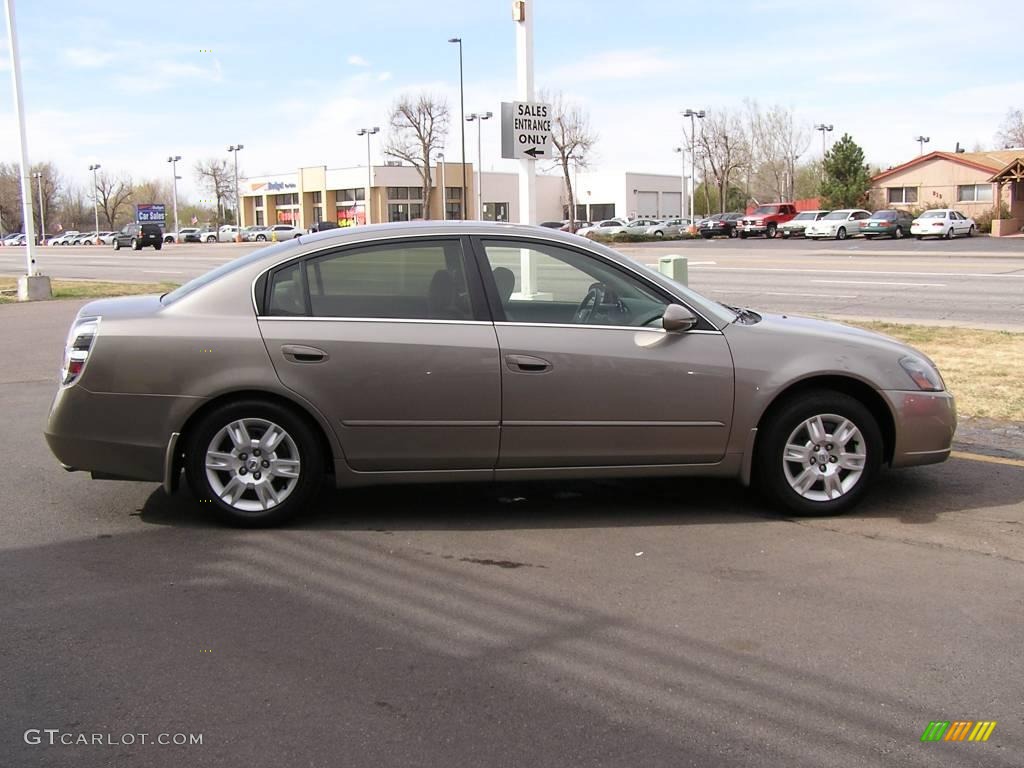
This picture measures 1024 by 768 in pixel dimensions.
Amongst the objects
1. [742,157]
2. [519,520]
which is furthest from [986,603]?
[742,157]

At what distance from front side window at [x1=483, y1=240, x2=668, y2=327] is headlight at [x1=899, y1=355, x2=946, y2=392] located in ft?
4.65

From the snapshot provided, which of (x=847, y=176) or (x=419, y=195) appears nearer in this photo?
(x=847, y=176)

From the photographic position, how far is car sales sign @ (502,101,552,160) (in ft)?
43.6

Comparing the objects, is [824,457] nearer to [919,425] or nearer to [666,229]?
[919,425]

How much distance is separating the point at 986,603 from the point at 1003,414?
3968 millimetres

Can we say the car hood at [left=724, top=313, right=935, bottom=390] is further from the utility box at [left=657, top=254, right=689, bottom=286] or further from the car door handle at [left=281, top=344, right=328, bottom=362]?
the utility box at [left=657, top=254, right=689, bottom=286]

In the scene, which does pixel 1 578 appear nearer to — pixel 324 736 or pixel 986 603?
pixel 324 736

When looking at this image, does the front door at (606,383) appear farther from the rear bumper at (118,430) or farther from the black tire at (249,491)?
the rear bumper at (118,430)

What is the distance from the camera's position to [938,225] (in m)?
50.1

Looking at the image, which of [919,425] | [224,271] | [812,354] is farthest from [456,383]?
[919,425]

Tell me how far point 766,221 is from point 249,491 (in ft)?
188

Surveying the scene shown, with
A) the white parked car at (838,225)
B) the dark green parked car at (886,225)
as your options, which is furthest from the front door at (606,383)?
the white parked car at (838,225)

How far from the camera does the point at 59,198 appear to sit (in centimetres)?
13612

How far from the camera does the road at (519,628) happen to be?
10.2 feet
